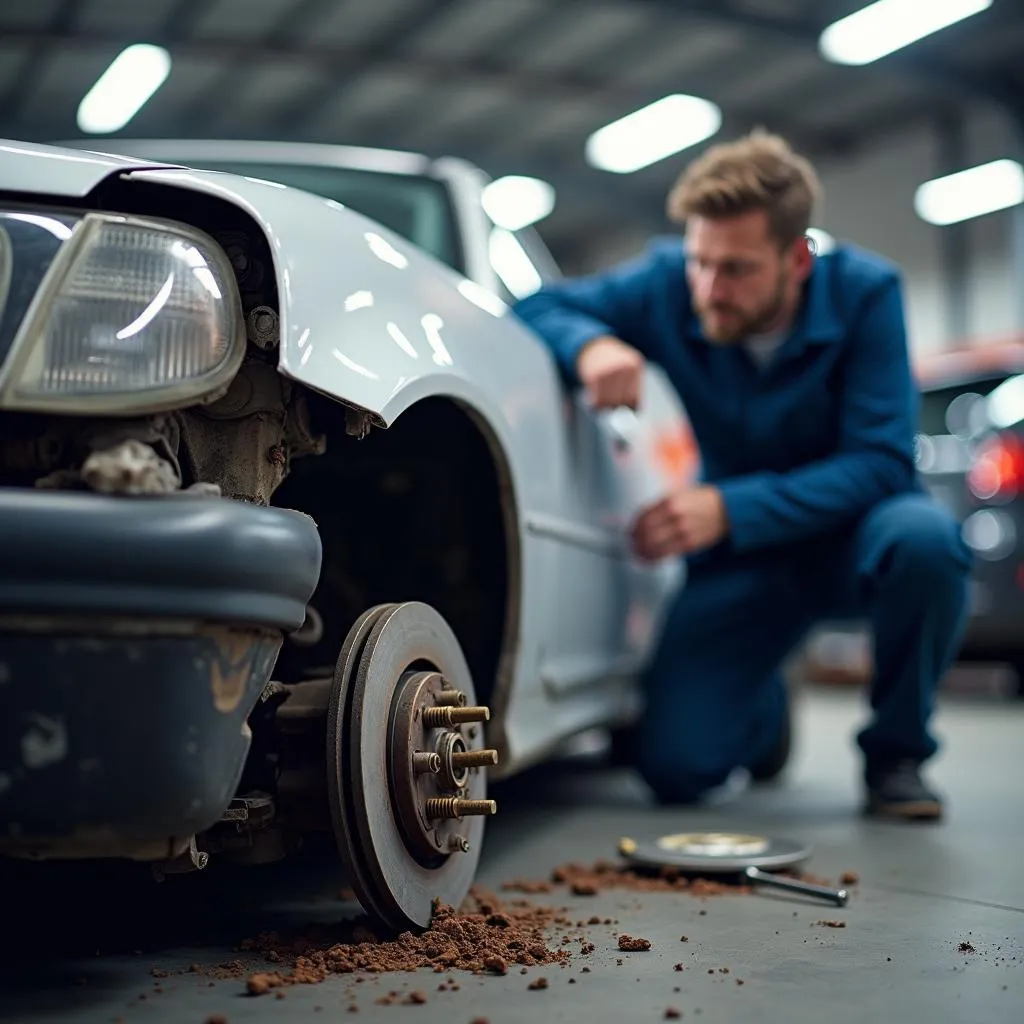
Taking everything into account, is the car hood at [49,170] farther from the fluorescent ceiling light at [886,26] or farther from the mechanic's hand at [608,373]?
the fluorescent ceiling light at [886,26]

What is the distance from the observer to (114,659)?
1091mm

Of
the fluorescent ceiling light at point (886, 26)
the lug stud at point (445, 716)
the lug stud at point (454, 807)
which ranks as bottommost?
the lug stud at point (454, 807)

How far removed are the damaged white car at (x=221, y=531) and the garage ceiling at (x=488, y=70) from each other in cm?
765

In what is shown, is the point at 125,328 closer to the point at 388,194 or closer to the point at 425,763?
the point at 425,763

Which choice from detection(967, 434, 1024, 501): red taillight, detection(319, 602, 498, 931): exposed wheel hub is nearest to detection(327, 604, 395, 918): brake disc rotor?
detection(319, 602, 498, 931): exposed wheel hub

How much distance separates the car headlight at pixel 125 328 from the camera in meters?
1.11

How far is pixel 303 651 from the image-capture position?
170cm

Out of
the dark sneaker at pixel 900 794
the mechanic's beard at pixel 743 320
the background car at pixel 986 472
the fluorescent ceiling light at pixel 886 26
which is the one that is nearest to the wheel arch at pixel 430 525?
the mechanic's beard at pixel 743 320

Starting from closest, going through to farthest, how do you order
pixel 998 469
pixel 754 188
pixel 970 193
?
pixel 754 188 → pixel 998 469 → pixel 970 193

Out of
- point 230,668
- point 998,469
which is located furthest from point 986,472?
point 230,668

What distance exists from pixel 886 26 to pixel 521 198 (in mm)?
5405

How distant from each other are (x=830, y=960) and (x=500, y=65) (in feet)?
31.2

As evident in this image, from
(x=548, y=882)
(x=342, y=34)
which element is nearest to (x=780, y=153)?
(x=548, y=882)

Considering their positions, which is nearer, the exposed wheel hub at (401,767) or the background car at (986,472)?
the exposed wheel hub at (401,767)
